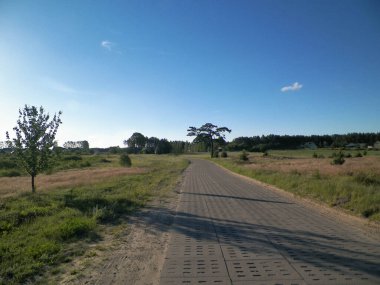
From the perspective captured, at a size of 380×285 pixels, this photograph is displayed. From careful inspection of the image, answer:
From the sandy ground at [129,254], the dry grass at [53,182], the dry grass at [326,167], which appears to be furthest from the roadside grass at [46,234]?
the dry grass at [326,167]

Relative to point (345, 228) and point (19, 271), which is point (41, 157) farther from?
point (345, 228)

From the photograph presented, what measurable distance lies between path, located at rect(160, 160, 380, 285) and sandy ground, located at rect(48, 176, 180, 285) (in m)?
0.29

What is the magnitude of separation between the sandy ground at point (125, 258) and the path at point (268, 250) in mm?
293

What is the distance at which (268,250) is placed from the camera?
6699 mm

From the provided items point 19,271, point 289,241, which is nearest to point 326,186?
point 289,241

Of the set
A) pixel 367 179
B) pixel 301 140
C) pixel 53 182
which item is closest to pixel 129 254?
pixel 367 179

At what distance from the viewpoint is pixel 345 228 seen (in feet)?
28.6

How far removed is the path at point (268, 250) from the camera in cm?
522

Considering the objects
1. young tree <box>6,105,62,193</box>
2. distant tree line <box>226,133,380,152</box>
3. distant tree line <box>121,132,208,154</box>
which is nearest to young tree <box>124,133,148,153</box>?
distant tree line <box>121,132,208,154</box>

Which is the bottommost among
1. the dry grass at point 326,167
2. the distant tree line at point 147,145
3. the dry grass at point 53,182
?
the dry grass at point 53,182

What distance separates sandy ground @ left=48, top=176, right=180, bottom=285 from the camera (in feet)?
17.7

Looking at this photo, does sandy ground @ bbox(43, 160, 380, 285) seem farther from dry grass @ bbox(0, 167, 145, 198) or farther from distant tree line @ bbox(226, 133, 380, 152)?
distant tree line @ bbox(226, 133, 380, 152)

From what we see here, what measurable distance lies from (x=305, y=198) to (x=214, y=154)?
70.3 metres

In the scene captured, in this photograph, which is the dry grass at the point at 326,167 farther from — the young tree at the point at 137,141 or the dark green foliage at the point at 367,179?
the young tree at the point at 137,141
